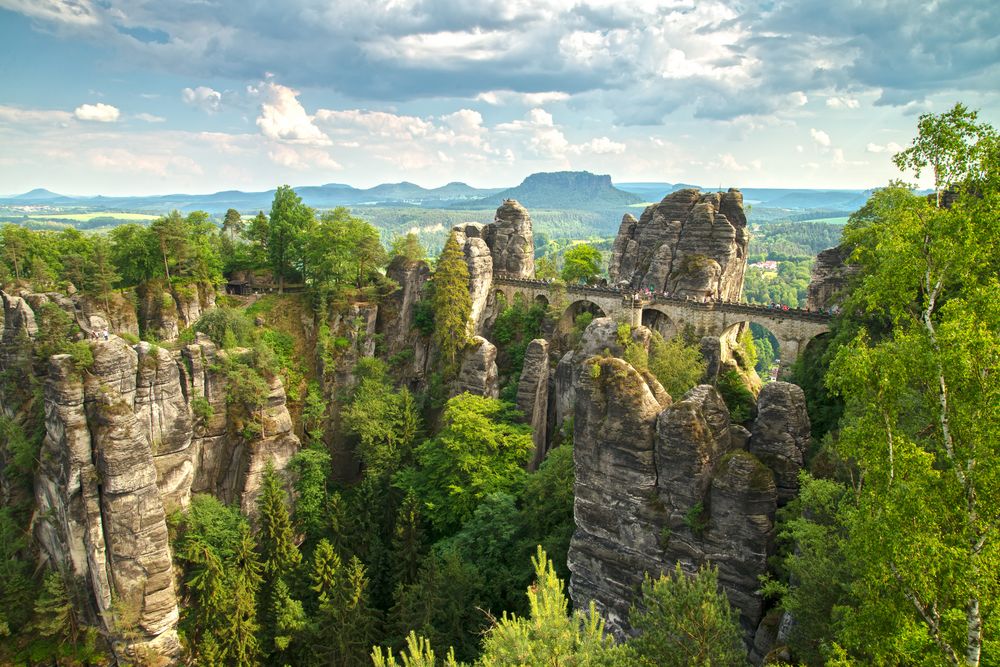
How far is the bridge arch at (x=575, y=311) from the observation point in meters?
49.9

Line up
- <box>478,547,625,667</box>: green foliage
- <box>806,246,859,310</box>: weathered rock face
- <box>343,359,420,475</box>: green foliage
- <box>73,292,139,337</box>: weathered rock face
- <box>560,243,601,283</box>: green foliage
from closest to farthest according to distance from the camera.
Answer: <box>478,547,625,667</box>: green foliage < <box>343,359,420,475</box>: green foliage < <box>806,246,859,310</box>: weathered rock face < <box>73,292,139,337</box>: weathered rock face < <box>560,243,601,283</box>: green foliage

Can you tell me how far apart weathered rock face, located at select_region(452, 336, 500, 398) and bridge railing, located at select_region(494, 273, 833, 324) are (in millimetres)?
10668

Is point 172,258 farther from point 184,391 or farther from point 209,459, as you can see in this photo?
point 209,459

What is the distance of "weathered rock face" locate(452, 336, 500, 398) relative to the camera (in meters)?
43.0

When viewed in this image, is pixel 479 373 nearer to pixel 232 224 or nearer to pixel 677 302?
pixel 677 302

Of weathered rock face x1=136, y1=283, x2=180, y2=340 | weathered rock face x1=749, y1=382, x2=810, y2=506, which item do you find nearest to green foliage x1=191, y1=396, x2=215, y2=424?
weathered rock face x1=136, y1=283, x2=180, y2=340

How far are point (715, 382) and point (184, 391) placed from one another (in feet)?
107

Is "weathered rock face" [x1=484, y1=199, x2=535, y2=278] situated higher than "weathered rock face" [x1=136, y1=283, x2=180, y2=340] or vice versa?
"weathered rock face" [x1=484, y1=199, x2=535, y2=278]

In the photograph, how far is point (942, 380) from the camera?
11625mm

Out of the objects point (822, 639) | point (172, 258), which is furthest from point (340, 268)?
point (822, 639)

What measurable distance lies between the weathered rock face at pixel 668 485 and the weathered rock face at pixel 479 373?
698 inches

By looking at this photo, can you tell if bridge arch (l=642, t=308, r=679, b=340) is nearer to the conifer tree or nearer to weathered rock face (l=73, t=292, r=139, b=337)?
weathered rock face (l=73, t=292, r=139, b=337)

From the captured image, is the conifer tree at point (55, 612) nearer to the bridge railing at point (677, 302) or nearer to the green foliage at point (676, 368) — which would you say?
the green foliage at point (676, 368)

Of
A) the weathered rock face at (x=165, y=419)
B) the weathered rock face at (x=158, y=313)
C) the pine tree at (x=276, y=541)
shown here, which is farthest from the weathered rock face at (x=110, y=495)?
the weathered rock face at (x=158, y=313)
